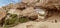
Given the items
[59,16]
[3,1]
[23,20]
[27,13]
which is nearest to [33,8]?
[27,13]

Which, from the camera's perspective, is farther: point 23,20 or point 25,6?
point 25,6

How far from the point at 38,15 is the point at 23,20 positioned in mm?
293

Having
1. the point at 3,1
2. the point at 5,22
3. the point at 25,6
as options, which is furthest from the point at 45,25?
the point at 3,1

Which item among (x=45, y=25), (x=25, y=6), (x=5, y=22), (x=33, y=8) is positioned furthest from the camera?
(x=25, y=6)

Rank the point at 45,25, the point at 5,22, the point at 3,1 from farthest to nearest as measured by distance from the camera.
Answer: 1. the point at 3,1
2. the point at 5,22
3. the point at 45,25

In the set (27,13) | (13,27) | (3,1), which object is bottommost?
(13,27)

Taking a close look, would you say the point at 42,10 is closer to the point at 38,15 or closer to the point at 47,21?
the point at 38,15

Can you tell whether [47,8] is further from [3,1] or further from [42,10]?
[3,1]

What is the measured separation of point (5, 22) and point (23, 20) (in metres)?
0.32

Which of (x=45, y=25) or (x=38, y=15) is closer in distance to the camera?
(x=45, y=25)

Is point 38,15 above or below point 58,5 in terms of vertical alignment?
below

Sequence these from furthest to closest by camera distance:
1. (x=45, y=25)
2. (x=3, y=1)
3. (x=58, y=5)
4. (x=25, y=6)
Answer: (x=3, y=1) < (x=25, y=6) < (x=58, y=5) < (x=45, y=25)

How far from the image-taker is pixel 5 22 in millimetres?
2734

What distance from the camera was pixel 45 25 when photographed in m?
2.37
